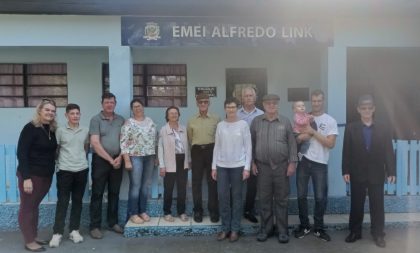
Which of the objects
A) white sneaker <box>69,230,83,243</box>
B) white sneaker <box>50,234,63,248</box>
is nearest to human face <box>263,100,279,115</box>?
white sneaker <box>69,230,83,243</box>

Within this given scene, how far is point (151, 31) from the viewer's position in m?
5.83

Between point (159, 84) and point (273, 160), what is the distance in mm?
4034

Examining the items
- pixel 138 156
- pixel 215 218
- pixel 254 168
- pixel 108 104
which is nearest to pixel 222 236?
pixel 215 218

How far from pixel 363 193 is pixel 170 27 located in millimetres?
3463

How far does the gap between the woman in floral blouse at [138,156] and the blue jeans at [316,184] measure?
1979 mm

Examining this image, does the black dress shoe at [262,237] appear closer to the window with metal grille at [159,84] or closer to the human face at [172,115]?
the human face at [172,115]

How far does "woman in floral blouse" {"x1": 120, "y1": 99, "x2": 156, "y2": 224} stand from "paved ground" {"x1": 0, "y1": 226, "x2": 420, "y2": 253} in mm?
459

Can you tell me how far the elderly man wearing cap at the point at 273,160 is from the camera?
16.2 ft

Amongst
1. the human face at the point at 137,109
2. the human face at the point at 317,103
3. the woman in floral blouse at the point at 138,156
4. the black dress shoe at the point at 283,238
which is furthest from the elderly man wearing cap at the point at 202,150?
the human face at the point at 317,103

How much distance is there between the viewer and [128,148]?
530 cm

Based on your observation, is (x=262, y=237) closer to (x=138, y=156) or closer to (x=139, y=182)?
(x=139, y=182)

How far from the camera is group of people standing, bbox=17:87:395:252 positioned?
492 centimetres

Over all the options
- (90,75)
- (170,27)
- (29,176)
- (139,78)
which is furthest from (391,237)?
(90,75)

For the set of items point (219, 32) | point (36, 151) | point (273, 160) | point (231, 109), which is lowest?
point (273, 160)
